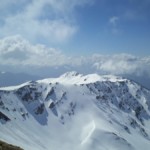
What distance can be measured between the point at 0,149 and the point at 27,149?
498 feet

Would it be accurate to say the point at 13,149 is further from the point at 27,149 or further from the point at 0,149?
the point at 27,149

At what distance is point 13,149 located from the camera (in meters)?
54.7

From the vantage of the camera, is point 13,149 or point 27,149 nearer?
point 13,149

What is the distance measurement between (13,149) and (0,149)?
4.57m

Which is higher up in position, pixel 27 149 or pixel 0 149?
pixel 0 149

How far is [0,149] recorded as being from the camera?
5047cm

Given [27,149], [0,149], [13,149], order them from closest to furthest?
[0,149], [13,149], [27,149]

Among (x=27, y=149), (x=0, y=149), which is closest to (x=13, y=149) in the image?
(x=0, y=149)

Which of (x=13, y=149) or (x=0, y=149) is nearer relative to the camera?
(x=0, y=149)

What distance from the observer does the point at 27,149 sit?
195750 mm

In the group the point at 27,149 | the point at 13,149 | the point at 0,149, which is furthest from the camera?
the point at 27,149
